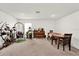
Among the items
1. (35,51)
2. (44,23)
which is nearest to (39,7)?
(35,51)

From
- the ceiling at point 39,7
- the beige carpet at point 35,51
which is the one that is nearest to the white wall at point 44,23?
the ceiling at point 39,7

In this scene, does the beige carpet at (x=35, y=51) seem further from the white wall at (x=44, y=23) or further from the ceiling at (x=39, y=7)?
the white wall at (x=44, y=23)

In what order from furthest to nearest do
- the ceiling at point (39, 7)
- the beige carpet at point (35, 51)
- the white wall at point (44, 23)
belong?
1. the white wall at point (44, 23)
2. the beige carpet at point (35, 51)
3. the ceiling at point (39, 7)

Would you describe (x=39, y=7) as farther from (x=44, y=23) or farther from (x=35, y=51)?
(x=44, y=23)

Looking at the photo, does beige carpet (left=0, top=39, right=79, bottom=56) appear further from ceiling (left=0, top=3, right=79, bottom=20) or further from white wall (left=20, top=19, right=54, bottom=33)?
white wall (left=20, top=19, right=54, bottom=33)

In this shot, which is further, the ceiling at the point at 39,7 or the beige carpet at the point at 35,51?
the beige carpet at the point at 35,51

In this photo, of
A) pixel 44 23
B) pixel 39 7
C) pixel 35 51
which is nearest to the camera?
pixel 39 7

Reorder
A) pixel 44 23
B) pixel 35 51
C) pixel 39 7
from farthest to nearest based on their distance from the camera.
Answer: pixel 44 23
pixel 35 51
pixel 39 7

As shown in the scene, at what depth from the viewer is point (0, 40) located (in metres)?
5.43

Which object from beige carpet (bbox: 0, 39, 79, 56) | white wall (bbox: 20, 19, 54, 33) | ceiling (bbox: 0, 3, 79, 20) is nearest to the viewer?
ceiling (bbox: 0, 3, 79, 20)

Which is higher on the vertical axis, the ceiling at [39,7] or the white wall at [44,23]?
the ceiling at [39,7]

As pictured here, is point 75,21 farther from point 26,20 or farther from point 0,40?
point 26,20

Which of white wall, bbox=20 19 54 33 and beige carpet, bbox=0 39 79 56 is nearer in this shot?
beige carpet, bbox=0 39 79 56

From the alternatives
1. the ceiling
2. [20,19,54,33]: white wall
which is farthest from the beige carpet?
[20,19,54,33]: white wall
